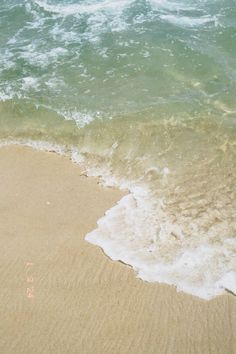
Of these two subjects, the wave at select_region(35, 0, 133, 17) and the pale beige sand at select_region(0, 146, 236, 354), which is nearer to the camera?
the pale beige sand at select_region(0, 146, 236, 354)

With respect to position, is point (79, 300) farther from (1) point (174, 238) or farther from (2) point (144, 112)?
(2) point (144, 112)

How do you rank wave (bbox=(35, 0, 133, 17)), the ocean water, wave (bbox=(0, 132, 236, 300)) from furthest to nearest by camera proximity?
wave (bbox=(35, 0, 133, 17)) → the ocean water → wave (bbox=(0, 132, 236, 300))

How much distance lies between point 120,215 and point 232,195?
255 cm

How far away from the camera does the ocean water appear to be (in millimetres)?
9578

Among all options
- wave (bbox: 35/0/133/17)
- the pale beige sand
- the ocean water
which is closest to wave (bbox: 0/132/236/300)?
the ocean water

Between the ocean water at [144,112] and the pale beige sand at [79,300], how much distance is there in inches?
14.0

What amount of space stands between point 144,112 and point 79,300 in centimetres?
655

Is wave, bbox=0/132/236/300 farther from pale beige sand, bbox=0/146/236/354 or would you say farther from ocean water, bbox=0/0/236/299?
pale beige sand, bbox=0/146/236/354

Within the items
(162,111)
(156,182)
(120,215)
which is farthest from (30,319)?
(162,111)

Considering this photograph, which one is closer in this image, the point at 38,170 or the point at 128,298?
the point at 128,298

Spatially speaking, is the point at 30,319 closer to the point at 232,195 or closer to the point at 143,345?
the point at 143,345

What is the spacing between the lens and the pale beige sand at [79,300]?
7758 mm

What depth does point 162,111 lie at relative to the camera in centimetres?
1344

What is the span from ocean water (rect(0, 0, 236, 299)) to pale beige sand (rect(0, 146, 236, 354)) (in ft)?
1.17
